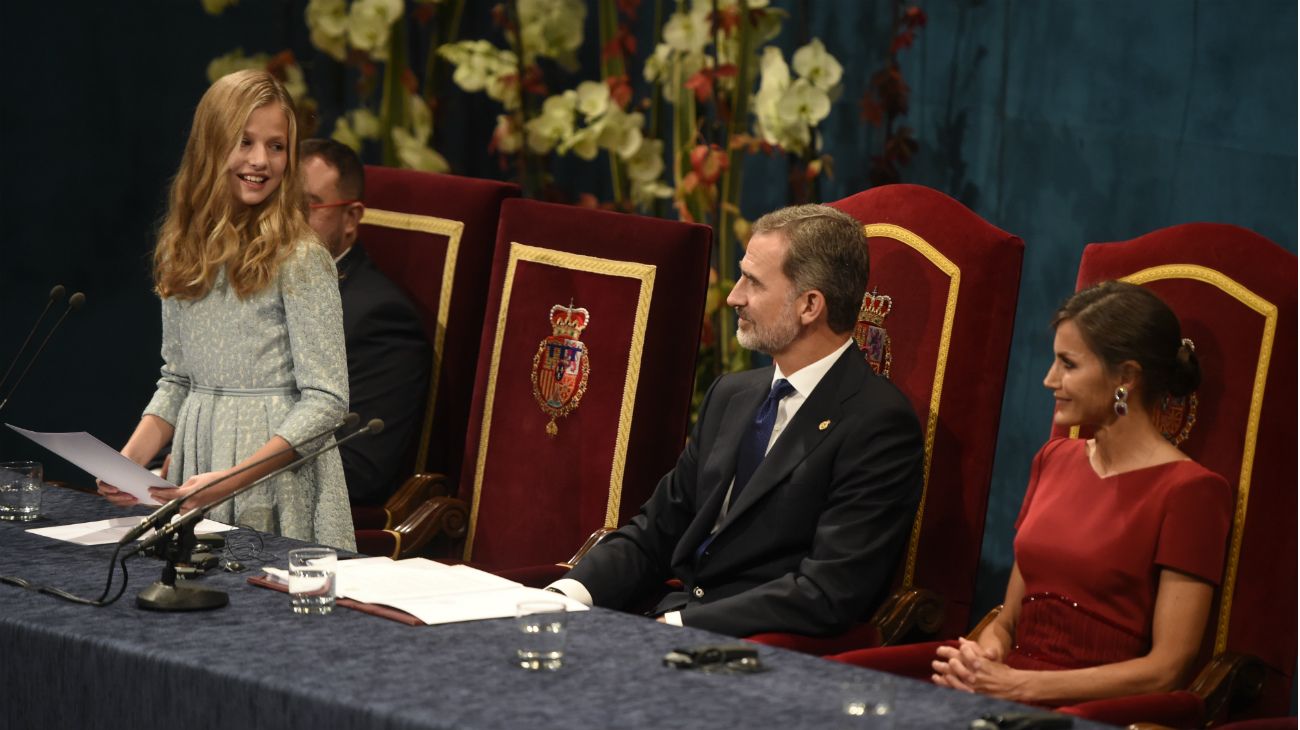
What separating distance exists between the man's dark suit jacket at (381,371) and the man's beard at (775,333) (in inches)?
44.3

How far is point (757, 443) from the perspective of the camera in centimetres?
298

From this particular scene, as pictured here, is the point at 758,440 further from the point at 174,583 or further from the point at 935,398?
the point at 174,583

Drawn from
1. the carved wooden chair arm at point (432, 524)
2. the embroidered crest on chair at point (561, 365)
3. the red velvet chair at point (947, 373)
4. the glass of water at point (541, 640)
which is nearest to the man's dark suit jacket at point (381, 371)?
the carved wooden chair arm at point (432, 524)

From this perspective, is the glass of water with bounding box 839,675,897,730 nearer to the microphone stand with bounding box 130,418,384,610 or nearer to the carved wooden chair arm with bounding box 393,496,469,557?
the microphone stand with bounding box 130,418,384,610

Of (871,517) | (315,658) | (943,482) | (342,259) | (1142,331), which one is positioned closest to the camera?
(315,658)

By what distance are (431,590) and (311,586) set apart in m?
0.19

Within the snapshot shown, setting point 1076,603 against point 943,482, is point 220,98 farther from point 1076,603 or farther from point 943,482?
point 1076,603

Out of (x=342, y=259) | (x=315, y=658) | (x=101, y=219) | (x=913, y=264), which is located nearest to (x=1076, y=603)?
(x=913, y=264)

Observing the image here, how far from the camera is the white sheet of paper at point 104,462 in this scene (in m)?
2.70

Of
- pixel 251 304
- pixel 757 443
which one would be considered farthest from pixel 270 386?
pixel 757 443

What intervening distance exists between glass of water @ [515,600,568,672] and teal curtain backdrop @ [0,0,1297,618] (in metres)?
1.90

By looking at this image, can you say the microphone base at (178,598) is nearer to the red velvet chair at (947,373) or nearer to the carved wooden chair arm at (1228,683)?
the red velvet chair at (947,373)

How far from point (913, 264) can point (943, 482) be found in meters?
0.40

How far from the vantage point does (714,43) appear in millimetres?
4352
